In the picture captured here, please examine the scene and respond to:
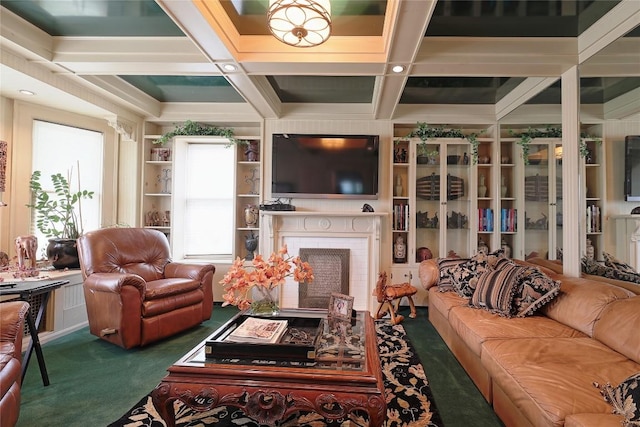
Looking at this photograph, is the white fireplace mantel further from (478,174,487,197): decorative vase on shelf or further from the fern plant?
the fern plant

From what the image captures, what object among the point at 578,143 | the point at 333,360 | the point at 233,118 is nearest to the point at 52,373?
the point at 333,360

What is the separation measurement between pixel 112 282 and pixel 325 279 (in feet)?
7.38

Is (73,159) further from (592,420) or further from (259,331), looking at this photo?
(592,420)

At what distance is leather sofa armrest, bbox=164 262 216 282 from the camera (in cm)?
320

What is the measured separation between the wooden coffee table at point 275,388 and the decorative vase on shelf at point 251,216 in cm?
269

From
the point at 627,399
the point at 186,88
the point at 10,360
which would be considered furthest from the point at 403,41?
the point at 10,360

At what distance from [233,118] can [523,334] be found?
3.84 metres

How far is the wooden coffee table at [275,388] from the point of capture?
1315mm

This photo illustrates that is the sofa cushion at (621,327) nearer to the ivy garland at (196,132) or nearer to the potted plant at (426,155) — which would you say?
the potted plant at (426,155)

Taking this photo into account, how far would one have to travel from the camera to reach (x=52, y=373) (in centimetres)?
223

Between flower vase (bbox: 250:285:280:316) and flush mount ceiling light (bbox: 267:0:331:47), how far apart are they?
66.6 inches

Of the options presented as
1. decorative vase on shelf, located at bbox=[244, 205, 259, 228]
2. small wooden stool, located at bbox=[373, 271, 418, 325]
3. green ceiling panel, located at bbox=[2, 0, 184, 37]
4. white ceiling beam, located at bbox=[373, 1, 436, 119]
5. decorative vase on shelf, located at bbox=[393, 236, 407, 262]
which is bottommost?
small wooden stool, located at bbox=[373, 271, 418, 325]

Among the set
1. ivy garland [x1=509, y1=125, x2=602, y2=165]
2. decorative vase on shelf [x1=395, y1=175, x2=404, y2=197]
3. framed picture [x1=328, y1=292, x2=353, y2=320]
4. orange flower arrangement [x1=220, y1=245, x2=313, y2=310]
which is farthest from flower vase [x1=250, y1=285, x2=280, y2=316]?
ivy garland [x1=509, y1=125, x2=602, y2=165]

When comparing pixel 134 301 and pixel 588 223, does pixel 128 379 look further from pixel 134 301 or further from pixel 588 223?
pixel 588 223
